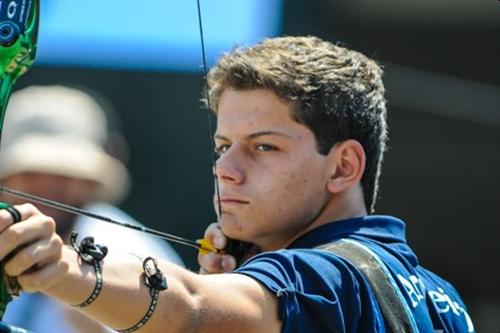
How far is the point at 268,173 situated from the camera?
147 inches

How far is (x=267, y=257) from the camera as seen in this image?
3264 mm

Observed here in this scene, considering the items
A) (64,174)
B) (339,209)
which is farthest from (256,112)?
(64,174)

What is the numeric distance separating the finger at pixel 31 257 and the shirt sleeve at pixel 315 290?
22.1 inches

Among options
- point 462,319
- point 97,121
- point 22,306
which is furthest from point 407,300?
point 97,121

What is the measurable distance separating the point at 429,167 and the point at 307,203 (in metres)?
4.75

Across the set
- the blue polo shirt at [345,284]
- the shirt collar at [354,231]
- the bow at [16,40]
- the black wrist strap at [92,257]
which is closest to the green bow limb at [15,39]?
the bow at [16,40]

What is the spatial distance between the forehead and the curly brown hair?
18 mm

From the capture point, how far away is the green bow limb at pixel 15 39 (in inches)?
118

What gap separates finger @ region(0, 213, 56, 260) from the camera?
2.68 m

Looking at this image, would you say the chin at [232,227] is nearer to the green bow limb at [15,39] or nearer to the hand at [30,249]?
the green bow limb at [15,39]

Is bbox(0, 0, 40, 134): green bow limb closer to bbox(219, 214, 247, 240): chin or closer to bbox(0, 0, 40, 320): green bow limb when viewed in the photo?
bbox(0, 0, 40, 320): green bow limb

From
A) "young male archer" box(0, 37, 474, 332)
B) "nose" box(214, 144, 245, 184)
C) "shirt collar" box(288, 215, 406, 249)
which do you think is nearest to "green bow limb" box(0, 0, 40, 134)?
"young male archer" box(0, 37, 474, 332)

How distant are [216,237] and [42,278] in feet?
4.30

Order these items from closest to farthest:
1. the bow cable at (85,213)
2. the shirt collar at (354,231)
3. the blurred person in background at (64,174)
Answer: the bow cable at (85,213) < the shirt collar at (354,231) < the blurred person in background at (64,174)
